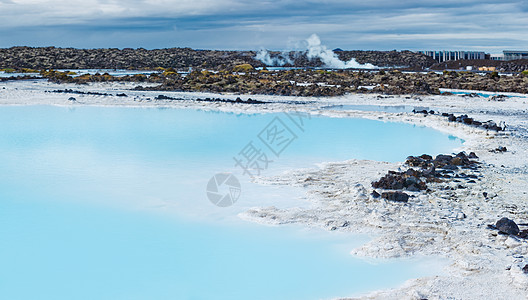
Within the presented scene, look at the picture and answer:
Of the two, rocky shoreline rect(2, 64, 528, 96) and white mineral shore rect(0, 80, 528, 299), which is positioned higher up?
rocky shoreline rect(2, 64, 528, 96)

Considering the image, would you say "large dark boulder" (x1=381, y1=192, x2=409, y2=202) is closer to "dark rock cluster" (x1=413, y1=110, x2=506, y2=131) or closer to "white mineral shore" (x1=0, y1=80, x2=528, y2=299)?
"white mineral shore" (x1=0, y1=80, x2=528, y2=299)

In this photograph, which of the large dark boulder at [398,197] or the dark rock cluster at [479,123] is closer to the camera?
the large dark boulder at [398,197]

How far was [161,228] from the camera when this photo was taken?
693 centimetres

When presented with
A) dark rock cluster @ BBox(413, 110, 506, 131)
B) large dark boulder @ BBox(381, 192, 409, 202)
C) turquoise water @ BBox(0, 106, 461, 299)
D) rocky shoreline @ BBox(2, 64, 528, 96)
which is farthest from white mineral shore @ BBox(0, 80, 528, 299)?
rocky shoreline @ BBox(2, 64, 528, 96)

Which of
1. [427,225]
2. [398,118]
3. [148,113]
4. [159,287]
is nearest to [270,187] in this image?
[427,225]

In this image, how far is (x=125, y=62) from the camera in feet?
228

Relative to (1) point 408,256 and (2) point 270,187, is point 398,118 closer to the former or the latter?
(2) point 270,187

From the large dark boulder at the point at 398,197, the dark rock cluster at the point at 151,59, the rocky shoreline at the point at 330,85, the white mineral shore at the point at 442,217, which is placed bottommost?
the white mineral shore at the point at 442,217

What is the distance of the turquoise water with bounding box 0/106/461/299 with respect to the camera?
5.35 m

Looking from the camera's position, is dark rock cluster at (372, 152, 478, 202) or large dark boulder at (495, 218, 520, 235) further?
dark rock cluster at (372, 152, 478, 202)

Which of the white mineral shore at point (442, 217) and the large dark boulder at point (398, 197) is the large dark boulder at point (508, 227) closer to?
the white mineral shore at point (442, 217)

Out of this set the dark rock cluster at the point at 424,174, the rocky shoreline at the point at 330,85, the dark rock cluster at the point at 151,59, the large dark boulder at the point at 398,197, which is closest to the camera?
the large dark boulder at the point at 398,197

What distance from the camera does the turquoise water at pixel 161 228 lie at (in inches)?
211

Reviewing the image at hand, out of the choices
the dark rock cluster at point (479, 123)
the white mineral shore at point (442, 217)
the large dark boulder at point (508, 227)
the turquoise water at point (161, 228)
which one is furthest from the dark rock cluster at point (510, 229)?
the dark rock cluster at point (479, 123)
